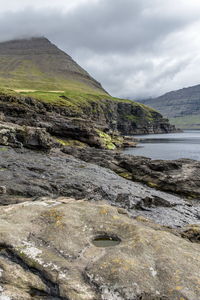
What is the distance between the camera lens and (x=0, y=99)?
330 feet

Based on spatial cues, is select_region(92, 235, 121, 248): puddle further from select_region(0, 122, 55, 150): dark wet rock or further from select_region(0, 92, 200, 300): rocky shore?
select_region(0, 122, 55, 150): dark wet rock

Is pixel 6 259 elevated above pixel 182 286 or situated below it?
above

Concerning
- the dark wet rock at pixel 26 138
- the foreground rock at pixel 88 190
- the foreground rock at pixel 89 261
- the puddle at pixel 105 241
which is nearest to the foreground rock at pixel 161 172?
the foreground rock at pixel 88 190

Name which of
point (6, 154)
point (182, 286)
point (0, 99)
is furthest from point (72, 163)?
point (0, 99)

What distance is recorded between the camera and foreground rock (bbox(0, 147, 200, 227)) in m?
27.8

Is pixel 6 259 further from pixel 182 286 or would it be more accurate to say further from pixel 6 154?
pixel 6 154

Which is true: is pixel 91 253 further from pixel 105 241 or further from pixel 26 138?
pixel 26 138

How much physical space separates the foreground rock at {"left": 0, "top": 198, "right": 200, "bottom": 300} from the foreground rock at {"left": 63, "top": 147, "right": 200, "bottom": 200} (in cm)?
2580

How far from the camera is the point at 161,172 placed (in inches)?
1713

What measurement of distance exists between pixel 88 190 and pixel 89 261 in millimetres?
21101

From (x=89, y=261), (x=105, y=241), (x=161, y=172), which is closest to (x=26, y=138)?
(x=161, y=172)

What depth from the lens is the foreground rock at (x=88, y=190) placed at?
27.8 m

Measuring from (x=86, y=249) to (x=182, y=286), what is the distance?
4.69 metres

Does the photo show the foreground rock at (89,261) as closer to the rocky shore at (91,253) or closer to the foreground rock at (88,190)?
the rocky shore at (91,253)
